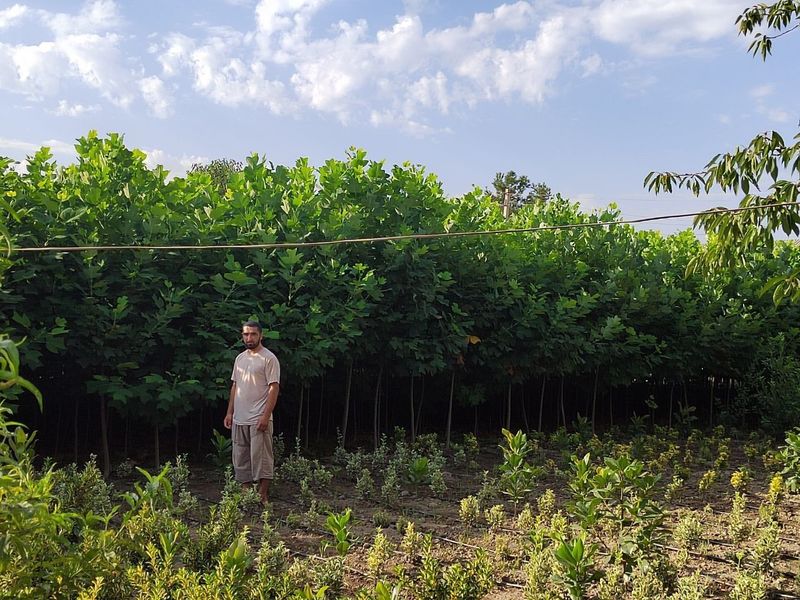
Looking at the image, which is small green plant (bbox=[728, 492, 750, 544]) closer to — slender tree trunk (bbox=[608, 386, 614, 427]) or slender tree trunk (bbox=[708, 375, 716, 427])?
slender tree trunk (bbox=[608, 386, 614, 427])

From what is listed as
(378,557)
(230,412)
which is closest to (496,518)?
(378,557)

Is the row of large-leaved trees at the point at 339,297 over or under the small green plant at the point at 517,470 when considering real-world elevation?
over

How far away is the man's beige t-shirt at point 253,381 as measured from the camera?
6.79 meters

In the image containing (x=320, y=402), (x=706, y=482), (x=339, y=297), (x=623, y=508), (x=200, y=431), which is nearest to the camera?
(x=623, y=508)

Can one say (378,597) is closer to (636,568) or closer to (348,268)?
(636,568)

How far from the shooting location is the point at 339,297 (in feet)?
27.7

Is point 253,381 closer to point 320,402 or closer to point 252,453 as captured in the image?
point 252,453

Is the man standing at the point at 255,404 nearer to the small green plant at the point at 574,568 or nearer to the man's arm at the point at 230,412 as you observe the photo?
the man's arm at the point at 230,412

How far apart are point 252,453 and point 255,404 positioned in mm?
415

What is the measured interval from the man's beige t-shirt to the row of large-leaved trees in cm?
55

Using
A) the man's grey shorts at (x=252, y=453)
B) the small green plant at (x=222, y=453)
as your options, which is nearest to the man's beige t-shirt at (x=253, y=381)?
the man's grey shorts at (x=252, y=453)

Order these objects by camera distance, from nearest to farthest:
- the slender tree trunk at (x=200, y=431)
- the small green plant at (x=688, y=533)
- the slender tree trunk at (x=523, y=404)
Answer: the small green plant at (x=688, y=533)
the slender tree trunk at (x=200, y=431)
the slender tree trunk at (x=523, y=404)

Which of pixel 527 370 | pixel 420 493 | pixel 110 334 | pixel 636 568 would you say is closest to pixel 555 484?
pixel 420 493

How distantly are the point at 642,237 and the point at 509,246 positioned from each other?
4252 mm
